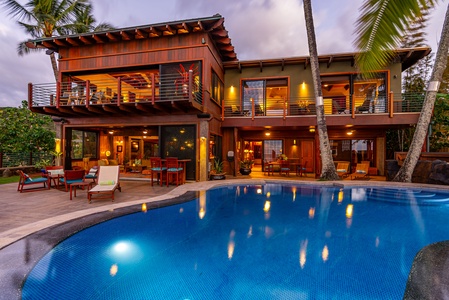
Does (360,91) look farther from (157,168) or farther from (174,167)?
(157,168)

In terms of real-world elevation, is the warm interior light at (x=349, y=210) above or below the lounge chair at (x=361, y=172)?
below

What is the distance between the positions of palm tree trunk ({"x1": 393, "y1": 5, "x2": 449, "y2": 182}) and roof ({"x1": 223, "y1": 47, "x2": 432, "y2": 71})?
8.47ft

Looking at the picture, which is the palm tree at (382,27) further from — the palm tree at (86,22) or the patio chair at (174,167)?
the palm tree at (86,22)

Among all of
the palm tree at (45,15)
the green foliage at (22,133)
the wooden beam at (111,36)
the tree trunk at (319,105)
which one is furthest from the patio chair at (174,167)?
the palm tree at (45,15)

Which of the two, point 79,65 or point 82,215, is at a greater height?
point 79,65

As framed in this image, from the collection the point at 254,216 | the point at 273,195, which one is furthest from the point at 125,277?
the point at 273,195

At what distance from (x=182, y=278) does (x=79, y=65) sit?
12046mm

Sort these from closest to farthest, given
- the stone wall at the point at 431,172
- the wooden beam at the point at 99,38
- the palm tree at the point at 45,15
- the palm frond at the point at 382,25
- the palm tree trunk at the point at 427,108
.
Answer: the palm frond at the point at 382,25
the palm tree trunk at the point at 427,108
the stone wall at the point at 431,172
the wooden beam at the point at 99,38
the palm tree at the point at 45,15

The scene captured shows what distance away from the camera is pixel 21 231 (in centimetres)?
351

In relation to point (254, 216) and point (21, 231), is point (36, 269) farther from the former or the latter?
point (254, 216)

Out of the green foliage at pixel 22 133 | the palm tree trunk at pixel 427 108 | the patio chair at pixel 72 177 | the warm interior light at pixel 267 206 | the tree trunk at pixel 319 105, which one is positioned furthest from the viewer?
the green foliage at pixel 22 133

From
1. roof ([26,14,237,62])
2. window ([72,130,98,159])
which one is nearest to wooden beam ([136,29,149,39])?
roof ([26,14,237,62])

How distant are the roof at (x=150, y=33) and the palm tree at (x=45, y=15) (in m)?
2.97

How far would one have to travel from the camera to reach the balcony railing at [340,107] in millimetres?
10891
